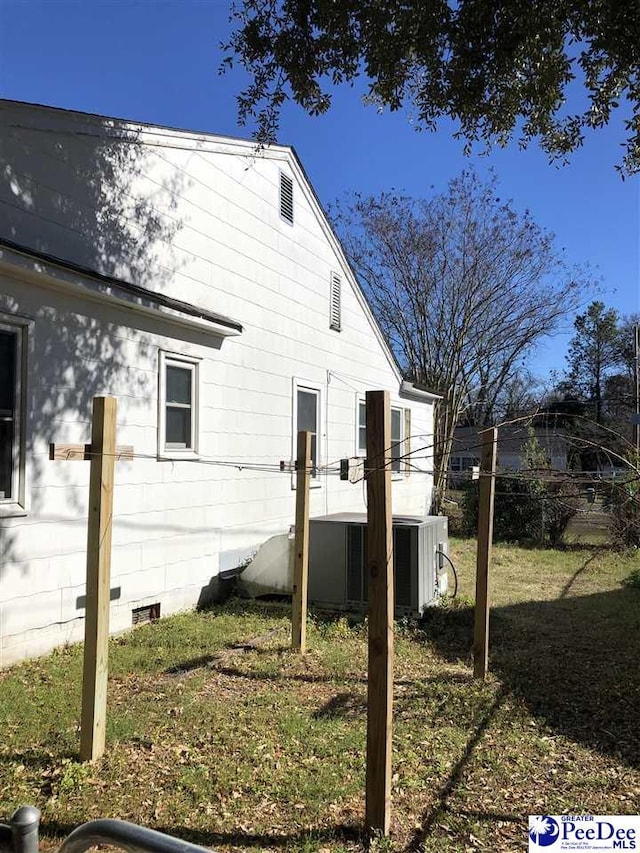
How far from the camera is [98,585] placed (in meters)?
3.78

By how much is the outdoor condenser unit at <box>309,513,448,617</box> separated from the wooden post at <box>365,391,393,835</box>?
4.05 metres

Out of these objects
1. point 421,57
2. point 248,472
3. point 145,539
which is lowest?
point 145,539

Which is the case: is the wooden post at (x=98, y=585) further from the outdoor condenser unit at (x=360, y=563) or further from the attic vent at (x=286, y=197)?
the attic vent at (x=286, y=197)

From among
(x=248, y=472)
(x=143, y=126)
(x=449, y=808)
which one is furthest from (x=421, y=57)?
(x=449, y=808)

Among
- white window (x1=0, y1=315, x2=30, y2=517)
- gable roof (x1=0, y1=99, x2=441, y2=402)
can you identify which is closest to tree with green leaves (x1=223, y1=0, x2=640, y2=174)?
gable roof (x1=0, y1=99, x2=441, y2=402)

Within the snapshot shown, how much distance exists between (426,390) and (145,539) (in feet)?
34.8

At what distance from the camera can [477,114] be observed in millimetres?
6746

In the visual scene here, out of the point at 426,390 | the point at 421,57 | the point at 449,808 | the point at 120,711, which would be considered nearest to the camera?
the point at 449,808

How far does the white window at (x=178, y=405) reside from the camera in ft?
23.6

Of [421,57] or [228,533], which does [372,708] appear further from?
[421,57]

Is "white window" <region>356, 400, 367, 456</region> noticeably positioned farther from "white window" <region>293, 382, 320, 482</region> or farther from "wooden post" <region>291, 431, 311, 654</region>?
"wooden post" <region>291, 431, 311, 654</region>

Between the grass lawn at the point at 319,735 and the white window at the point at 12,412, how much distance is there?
153 centimetres

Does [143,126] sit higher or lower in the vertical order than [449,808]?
higher

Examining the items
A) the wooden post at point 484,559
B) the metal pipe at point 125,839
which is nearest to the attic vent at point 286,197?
the wooden post at point 484,559
